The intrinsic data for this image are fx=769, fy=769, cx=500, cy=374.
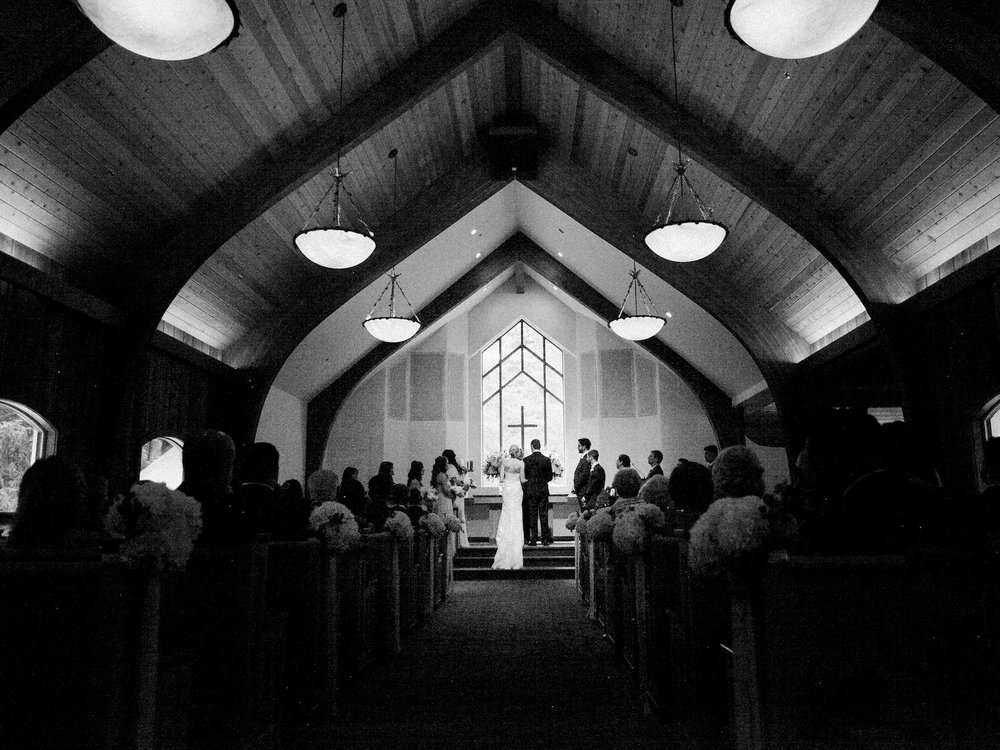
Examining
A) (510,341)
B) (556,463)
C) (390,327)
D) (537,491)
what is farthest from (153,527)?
(510,341)

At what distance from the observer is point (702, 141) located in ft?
22.7

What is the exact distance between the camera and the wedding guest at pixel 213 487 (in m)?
2.79

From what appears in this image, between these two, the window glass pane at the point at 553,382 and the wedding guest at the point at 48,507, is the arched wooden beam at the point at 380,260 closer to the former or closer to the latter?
the window glass pane at the point at 553,382

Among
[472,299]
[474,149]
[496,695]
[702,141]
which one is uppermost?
[474,149]

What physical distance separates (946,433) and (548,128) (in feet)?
17.2

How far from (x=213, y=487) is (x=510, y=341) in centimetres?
1167

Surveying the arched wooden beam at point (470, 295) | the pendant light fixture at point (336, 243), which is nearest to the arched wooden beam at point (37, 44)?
the pendant light fixture at point (336, 243)

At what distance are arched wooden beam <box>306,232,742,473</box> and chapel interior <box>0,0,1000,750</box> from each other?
0.16 ft

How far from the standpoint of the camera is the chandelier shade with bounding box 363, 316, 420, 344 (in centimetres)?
934

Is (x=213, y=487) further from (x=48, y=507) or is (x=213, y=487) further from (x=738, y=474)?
(x=738, y=474)

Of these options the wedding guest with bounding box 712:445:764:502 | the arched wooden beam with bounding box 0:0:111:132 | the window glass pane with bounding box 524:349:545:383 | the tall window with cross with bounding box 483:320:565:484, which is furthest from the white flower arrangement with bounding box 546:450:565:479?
the wedding guest with bounding box 712:445:764:502

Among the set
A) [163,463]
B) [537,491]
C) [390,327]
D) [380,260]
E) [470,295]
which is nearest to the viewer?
[163,463]

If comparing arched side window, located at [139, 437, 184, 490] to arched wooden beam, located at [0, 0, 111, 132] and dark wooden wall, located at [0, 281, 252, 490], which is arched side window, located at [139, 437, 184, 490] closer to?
dark wooden wall, located at [0, 281, 252, 490]

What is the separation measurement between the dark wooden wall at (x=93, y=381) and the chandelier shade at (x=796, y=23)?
495cm
